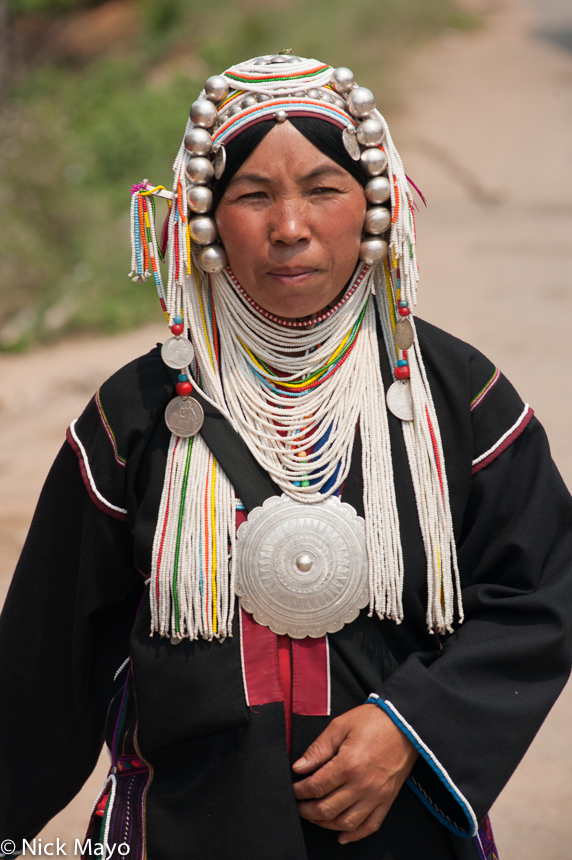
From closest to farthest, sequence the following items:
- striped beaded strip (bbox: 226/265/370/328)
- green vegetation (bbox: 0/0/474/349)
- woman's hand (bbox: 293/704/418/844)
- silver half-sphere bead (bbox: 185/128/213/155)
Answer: woman's hand (bbox: 293/704/418/844) → silver half-sphere bead (bbox: 185/128/213/155) → striped beaded strip (bbox: 226/265/370/328) → green vegetation (bbox: 0/0/474/349)

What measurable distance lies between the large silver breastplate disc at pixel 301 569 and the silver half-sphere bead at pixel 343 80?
2.63 ft

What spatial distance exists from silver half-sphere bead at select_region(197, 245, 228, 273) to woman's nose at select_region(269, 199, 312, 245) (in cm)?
13

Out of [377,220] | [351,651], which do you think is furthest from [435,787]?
[377,220]

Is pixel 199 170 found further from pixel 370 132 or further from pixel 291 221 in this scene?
pixel 370 132

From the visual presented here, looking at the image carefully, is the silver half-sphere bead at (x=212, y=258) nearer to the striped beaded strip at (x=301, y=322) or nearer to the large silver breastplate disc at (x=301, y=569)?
the striped beaded strip at (x=301, y=322)

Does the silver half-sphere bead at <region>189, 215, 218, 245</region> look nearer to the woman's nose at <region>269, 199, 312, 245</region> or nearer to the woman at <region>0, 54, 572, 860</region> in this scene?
the woman at <region>0, 54, 572, 860</region>

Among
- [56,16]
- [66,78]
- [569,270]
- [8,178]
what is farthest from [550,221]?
[56,16]

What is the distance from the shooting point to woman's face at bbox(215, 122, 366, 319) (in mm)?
1723

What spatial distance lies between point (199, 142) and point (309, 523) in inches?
29.2

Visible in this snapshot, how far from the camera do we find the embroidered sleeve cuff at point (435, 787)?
168 cm

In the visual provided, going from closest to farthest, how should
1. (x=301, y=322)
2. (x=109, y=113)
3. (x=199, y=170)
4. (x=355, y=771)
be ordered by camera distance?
(x=355, y=771)
(x=199, y=170)
(x=301, y=322)
(x=109, y=113)

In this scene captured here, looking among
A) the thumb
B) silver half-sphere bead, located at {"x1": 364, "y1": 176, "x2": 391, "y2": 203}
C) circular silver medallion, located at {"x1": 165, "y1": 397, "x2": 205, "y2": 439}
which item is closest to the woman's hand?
the thumb

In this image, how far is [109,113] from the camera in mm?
12430

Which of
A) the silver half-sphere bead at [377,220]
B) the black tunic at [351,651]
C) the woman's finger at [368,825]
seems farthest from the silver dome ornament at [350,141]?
the woman's finger at [368,825]
